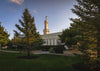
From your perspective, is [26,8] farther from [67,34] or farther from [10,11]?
[67,34]

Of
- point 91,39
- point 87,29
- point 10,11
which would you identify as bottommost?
point 91,39

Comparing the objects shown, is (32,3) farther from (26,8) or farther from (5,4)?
(5,4)

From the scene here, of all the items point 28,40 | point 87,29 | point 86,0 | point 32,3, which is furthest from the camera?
point 32,3

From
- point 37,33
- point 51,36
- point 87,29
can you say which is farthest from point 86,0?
point 51,36

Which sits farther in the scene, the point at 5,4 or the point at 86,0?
the point at 5,4

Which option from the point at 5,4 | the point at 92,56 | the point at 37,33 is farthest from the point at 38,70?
the point at 37,33

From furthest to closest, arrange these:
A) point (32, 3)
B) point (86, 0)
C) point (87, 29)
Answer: point (32, 3)
point (86, 0)
point (87, 29)

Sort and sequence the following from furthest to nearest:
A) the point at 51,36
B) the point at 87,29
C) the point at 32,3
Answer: the point at 51,36
the point at 32,3
the point at 87,29

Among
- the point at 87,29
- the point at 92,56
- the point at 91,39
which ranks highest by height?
the point at 87,29

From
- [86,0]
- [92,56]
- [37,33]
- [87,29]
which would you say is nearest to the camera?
[87,29]

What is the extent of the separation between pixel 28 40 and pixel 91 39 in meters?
9.54

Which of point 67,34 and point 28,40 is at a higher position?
point 67,34

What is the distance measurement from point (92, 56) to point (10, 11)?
47.7 feet

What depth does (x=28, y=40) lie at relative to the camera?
43.9ft
